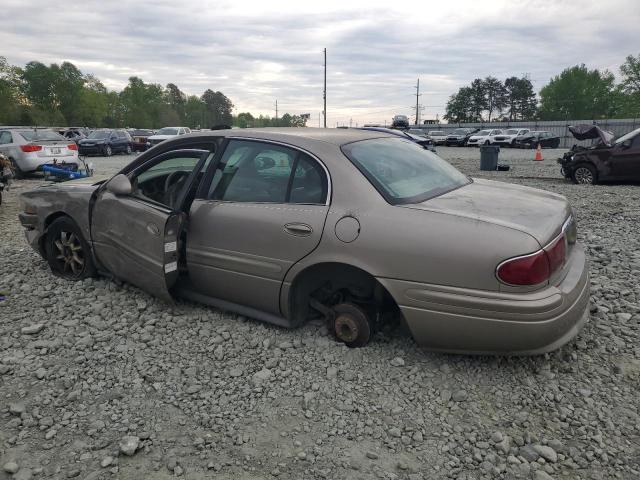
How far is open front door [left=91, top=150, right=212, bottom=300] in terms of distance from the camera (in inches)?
141

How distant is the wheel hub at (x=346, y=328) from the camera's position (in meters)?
3.25

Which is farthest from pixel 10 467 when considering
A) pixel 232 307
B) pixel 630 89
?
pixel 630 89

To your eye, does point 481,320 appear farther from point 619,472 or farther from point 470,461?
point 619,472

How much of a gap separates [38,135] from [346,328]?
14.2m

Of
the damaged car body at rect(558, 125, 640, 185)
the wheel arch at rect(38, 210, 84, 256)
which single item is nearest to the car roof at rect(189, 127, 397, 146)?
the wheel arch at rect(38, 210, 84, 256)

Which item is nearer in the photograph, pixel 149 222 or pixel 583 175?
pixel 149 222

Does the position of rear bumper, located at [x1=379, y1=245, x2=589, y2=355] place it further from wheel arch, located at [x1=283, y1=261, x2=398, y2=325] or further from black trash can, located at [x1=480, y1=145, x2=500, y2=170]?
black trash can, located at [x1=480, y1=145, x2=500, y2=170]

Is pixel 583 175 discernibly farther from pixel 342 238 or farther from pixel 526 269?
pixel 342 238

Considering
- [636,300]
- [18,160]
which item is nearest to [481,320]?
[636,300]

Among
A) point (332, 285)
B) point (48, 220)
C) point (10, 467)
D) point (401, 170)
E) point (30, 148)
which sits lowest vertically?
point (10, 467)

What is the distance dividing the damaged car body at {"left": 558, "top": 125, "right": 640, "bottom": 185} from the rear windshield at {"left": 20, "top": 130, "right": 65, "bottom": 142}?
46.3ft

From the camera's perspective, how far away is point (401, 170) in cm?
345

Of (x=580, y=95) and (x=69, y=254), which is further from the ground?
(x=580, y=95)

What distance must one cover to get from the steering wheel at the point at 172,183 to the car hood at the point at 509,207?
1.94 metres
